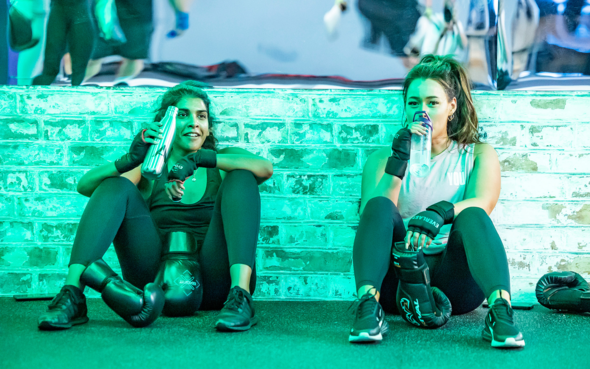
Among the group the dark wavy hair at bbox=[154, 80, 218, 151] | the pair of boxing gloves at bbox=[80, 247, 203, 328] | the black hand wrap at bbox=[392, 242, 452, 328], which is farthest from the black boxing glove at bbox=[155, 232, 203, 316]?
the black hand wrap at bbox=[392, 242, 452, 328]

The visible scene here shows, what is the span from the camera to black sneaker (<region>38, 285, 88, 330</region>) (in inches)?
63.2

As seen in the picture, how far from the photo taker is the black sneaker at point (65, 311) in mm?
1606

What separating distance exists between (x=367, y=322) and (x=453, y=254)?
388 mm

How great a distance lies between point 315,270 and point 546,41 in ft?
4.43

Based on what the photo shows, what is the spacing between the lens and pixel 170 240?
1910 millimetres

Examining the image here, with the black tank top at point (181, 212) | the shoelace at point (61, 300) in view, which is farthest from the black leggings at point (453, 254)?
the shoelace at point (61, 300)

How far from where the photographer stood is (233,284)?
5.70 feet

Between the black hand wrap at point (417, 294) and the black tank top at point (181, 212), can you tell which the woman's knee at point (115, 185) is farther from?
the black hand wrap at point (417, 294)

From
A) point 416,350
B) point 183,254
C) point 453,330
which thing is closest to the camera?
point 416,350

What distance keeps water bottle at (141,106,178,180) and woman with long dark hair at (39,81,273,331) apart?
3cm

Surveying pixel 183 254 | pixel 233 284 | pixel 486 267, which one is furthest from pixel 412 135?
pixel 183 254

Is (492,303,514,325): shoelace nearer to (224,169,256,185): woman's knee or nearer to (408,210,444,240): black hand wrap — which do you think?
(408,210,444,240): black hand wrap

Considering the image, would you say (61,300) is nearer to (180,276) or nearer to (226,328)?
(180,276)

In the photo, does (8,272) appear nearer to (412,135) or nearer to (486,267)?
(412,135)
